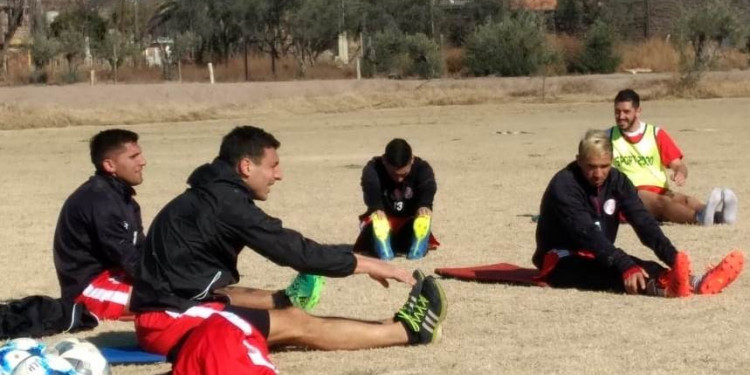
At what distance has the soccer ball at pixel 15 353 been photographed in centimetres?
610

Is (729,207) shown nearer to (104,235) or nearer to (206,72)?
(104,235)

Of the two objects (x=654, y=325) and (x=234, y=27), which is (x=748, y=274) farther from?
(x=234, y=27)

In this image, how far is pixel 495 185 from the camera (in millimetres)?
16344

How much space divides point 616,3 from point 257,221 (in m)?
56.5

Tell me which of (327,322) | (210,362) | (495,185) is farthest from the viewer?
(495,185)

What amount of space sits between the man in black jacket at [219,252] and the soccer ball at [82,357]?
46 centimetres

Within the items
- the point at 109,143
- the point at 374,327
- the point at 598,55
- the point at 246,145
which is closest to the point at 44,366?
the point at 246,145

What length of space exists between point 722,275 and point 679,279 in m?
0.31

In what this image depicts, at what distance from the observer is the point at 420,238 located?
10789mm

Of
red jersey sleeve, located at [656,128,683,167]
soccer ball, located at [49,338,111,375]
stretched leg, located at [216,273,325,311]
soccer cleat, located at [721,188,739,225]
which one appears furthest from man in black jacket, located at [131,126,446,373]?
red jersey sleeve, located at [656,128,683,167]

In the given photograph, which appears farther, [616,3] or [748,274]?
[616,3]

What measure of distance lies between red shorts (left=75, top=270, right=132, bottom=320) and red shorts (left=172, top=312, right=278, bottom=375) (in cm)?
207

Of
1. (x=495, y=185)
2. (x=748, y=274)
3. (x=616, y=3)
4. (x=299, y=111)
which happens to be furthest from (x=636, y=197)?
(x=616, y=3)

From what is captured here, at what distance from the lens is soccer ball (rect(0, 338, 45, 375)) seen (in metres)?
6.10
